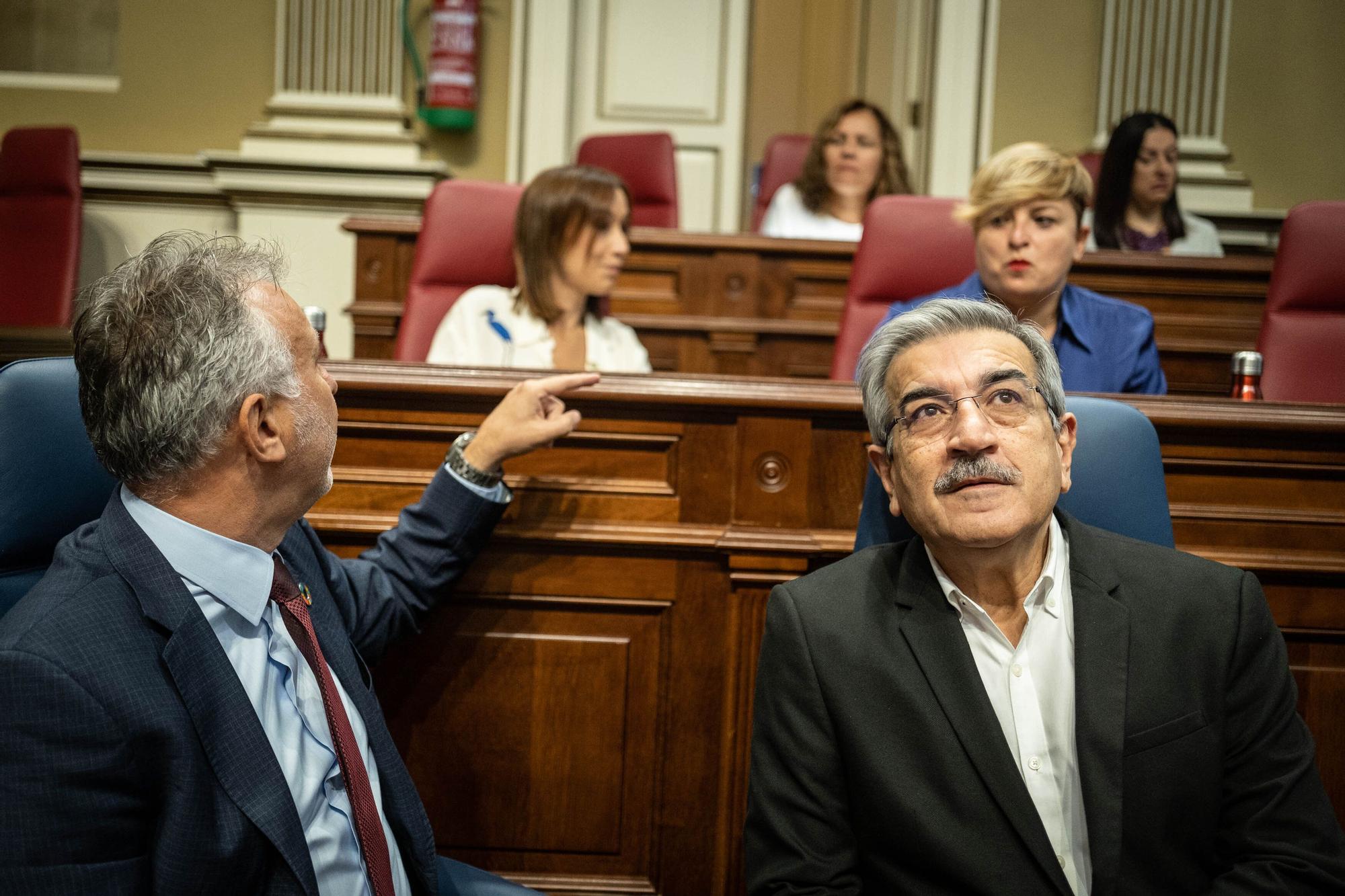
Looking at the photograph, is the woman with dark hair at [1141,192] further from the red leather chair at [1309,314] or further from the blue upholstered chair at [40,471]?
the blue upholstered chair at [40,471]

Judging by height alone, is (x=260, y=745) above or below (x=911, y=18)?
below

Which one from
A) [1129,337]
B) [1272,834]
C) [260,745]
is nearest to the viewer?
[260,745]

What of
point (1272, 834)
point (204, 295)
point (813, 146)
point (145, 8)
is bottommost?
point (1272, 834)

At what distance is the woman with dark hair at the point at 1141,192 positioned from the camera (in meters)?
3.51

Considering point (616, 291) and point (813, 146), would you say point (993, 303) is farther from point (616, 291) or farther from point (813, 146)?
point (813, 146)

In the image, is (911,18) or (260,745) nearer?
(260,745)

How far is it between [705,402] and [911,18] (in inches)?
170

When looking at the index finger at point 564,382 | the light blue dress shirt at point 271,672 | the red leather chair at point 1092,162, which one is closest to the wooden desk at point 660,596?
the index finger at point 564,382

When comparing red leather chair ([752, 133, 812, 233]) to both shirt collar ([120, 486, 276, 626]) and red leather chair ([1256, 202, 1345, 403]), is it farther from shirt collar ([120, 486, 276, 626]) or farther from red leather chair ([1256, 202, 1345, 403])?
shirt collar ([120, 486, 276, 626])

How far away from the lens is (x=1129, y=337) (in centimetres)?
221

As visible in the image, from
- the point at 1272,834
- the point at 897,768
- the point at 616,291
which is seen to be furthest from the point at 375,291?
the point at 1272,834

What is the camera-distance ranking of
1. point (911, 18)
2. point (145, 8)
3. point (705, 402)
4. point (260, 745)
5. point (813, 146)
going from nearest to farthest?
point (260, 745), point (705, 402), point (813, 146), point (145, 8), point (911, 18)

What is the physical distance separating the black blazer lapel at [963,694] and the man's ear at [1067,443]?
18cm

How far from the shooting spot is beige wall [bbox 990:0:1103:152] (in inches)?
189
